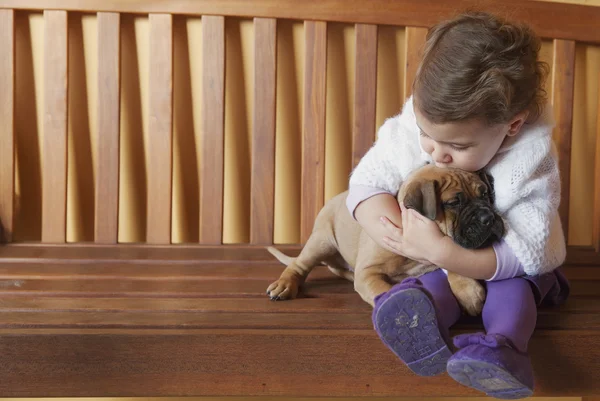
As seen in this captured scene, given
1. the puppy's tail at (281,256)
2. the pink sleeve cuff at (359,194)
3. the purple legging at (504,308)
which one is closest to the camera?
the purple legging at (504,308)

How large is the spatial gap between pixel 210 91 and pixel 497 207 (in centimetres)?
101

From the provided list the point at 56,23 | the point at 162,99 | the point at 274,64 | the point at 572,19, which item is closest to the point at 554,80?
the point at 572,19

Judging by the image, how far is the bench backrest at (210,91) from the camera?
1.97 metres

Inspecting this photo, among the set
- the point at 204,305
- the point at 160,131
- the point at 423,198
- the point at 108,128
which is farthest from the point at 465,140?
the point at 108,128

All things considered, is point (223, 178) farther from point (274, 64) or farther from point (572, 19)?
point (572, 19)

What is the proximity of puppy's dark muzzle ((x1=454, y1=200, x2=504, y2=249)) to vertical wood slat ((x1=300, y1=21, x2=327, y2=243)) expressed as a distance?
79cm

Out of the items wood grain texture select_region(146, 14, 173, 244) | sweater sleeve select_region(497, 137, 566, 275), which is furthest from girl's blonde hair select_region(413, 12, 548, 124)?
wood grain texture select_region(146, 14, 173, 244)

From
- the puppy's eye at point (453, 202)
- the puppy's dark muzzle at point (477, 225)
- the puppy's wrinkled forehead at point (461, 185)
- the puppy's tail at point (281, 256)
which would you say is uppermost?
the puppy's wrinkled forehead at point (461, 185)

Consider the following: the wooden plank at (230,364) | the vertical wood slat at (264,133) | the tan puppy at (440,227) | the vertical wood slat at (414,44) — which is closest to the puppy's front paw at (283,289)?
the tan puppy at (440,227)

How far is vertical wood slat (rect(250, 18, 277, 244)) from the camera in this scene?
78.2 inches

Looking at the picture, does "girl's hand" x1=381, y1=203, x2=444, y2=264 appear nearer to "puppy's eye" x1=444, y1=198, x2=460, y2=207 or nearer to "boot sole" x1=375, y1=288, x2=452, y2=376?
"puppy's eye" x1=444, y1=198, x2=460, y2=207

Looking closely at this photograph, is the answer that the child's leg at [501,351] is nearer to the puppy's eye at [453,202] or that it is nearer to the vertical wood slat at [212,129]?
the puppy's eye at [453,202]

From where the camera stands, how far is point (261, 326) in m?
1.29

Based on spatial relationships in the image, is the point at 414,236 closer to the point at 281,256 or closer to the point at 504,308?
the point at 504,308
